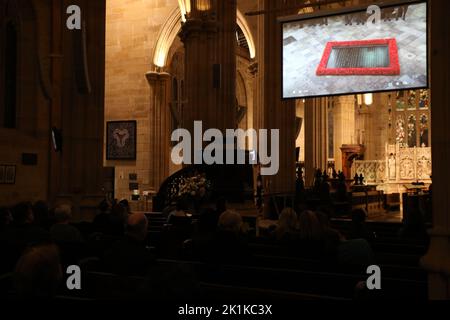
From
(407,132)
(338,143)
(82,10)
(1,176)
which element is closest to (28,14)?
(82,10)

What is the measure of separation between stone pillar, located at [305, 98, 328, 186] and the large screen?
9411 mm

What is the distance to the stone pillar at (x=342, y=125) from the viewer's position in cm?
2388

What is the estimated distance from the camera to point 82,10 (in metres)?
9.16

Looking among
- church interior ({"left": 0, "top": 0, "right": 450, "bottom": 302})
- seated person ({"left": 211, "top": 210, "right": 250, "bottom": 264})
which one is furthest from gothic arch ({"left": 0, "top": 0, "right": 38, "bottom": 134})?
seated person ({"left": 211, "top": 210, "right": 250, "bottom": 264})

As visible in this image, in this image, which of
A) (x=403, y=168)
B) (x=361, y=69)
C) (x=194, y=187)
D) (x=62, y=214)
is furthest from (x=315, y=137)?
(x=62, y=214)

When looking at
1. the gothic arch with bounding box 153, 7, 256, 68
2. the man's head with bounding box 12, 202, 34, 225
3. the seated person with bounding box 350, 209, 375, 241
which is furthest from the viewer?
the gothic arch with bounding box 153, 7, 256, 68

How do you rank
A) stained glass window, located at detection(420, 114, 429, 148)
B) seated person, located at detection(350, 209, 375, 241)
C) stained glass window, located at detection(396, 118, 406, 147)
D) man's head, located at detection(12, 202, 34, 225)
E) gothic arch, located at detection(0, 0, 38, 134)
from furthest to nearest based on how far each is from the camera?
stained glass window, located at detection(396, 118, 406, 147) < stained glass window, located at detection(420, 114, 429, 148) < gothic arch, located at detection(0, 0, 38, 134) < seated person, located at detection(350, 209, 375, 241) < man's head, located at detection(12, 202, 34, 225)

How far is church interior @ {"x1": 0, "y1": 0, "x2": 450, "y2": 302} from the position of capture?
137 inches

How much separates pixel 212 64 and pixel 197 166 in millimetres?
2753

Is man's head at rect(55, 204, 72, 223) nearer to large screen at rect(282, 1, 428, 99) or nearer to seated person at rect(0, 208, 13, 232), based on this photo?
seated person at rect(0, 208, 13, 232)

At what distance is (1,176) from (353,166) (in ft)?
57.8

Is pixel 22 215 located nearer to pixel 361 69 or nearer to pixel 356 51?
pixel 361 69

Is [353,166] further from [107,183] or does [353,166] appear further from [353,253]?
[353,253]

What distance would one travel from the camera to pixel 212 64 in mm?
13148
